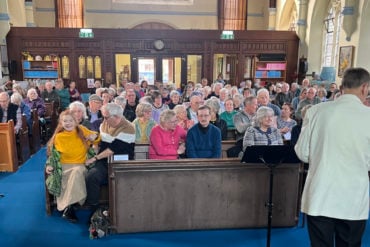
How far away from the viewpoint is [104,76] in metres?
13.0

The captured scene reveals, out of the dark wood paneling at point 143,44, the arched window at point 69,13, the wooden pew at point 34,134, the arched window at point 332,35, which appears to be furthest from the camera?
the arched window at point 69,13

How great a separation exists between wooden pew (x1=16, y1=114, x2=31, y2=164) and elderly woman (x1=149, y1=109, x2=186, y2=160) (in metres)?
3.16

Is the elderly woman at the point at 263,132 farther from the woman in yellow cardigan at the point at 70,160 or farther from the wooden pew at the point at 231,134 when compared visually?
the woman in yellow cardigan at the point at 70,160

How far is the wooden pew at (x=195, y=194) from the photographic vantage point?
3510mm

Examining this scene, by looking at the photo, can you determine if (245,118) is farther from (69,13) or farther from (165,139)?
(69,13)

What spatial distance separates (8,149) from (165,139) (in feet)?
10.4

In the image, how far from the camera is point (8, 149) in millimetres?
5617

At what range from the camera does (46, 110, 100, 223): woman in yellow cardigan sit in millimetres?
3861

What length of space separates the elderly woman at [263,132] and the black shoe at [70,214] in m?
2.15

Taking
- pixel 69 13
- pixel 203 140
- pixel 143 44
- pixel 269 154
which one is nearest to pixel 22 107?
pixel 203 140

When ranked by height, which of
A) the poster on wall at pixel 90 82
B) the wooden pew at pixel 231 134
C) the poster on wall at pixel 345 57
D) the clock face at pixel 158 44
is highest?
the clock face at pixel 158 44

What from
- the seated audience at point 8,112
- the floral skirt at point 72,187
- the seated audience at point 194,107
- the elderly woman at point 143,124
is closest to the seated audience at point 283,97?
the seated audience at point 194,107

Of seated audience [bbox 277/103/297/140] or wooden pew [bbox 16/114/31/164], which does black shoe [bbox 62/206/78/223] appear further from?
seated audience [bbox 277/103/297/140]

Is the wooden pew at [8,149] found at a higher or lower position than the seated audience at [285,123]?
lower
